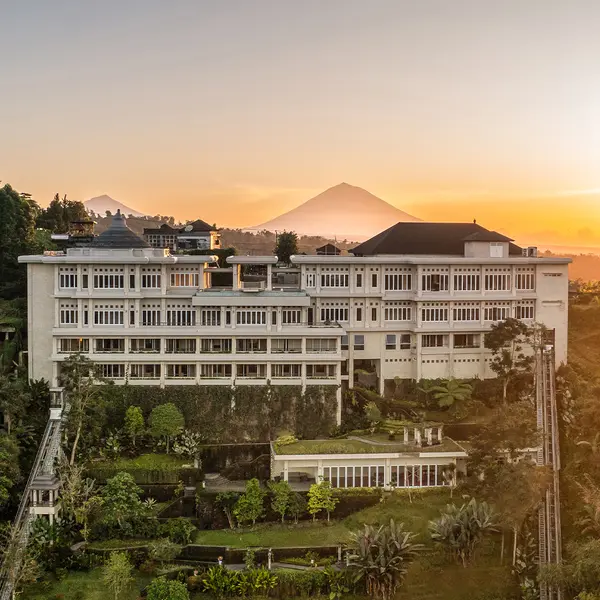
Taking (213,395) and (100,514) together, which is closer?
(100,514)

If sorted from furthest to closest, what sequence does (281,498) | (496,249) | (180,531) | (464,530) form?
1. (496,249)
2. (281,498)
3. (180,531)
4. (464,530)

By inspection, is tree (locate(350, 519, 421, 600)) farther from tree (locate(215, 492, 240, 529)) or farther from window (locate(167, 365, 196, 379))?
window (locate(167, 365, 196, 379))

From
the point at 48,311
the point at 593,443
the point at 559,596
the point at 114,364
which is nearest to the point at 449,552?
the point at 559,596

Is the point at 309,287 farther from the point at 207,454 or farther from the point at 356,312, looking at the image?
the point at 207,454

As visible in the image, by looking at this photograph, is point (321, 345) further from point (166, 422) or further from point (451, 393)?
point (166, 422)

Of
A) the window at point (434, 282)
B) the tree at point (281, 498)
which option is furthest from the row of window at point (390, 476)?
the window at point (434, 282)

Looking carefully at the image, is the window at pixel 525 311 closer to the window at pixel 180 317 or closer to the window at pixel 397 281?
the window at pixel 397 281

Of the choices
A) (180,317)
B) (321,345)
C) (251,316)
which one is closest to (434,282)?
(321,345)

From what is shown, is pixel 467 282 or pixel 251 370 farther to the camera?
pixel 467 282
